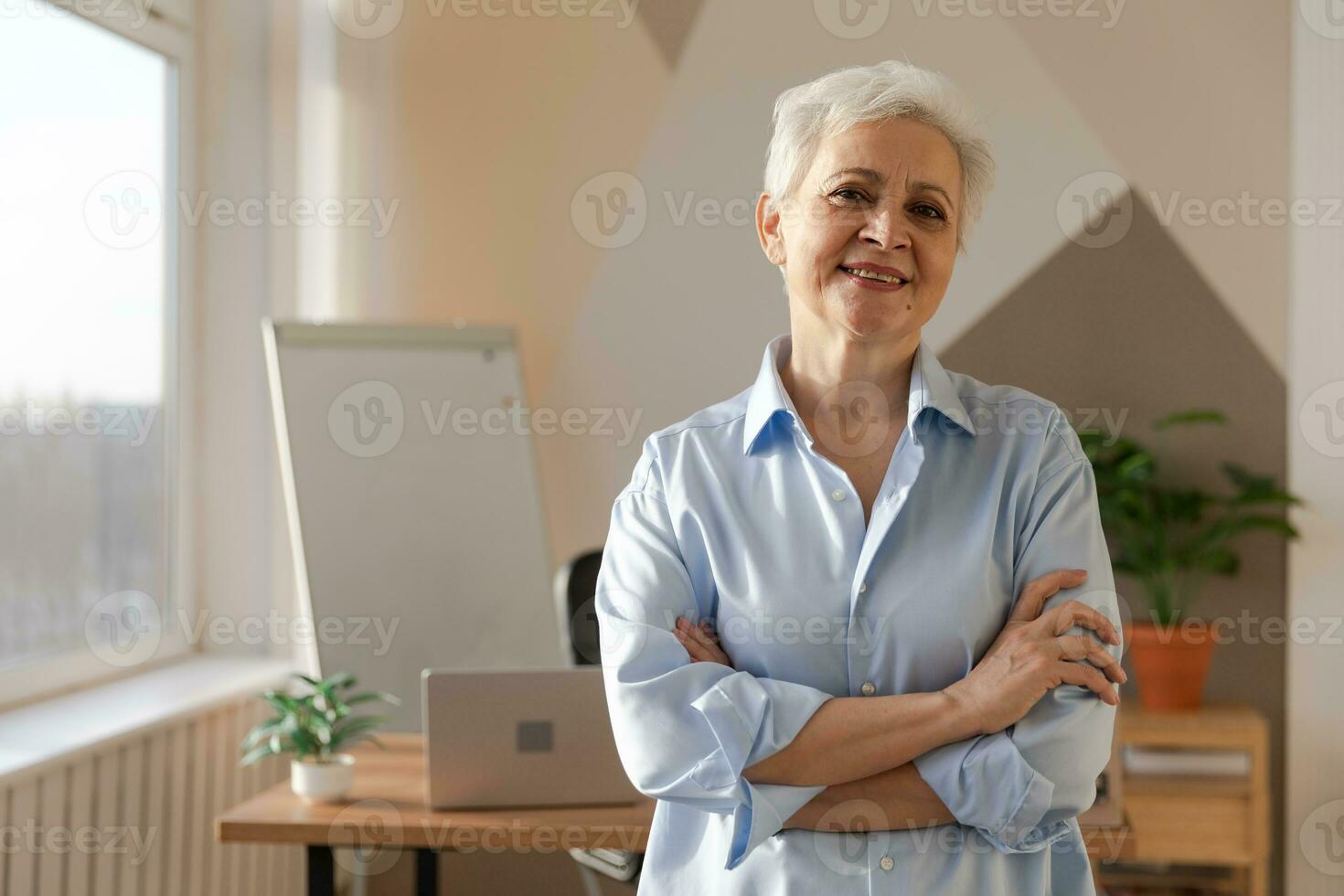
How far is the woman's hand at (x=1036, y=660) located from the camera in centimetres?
140

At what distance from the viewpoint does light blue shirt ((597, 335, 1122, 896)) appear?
1404 millimetres

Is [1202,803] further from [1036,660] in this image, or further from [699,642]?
[699,642]

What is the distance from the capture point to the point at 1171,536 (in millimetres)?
3721

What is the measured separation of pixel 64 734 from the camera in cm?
274

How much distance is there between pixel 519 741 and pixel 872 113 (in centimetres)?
131

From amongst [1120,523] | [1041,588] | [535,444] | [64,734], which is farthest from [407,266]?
[1041,588]

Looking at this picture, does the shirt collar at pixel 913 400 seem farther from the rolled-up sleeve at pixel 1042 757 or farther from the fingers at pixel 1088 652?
the fingers at pixel 1088 652

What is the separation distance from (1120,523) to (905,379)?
7.52ft

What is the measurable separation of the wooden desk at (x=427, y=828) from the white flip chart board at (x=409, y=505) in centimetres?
94

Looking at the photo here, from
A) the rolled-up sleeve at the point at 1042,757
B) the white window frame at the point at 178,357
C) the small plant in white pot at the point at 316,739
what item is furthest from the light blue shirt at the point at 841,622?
the white window frame at the point at 178,357

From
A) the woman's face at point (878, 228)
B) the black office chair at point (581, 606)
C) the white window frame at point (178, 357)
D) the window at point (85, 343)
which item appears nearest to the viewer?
the woman's face at point (878, 228)

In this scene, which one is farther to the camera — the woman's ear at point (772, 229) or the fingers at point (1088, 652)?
the woman's ear at point (772, 229)

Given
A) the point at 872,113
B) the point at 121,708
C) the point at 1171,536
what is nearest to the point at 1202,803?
the point at 1171,536

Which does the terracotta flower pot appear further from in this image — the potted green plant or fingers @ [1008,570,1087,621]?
fingers @ [1008,570,1087,621]
